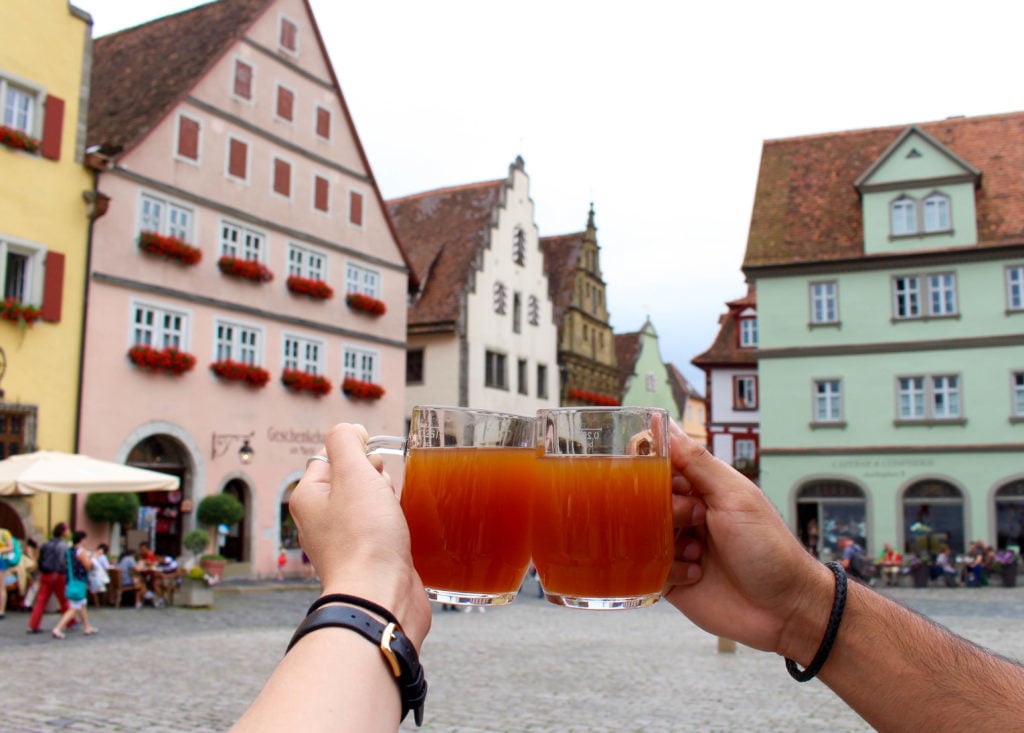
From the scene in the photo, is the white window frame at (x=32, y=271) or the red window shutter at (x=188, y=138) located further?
the red window shutter at (x=188, y=138)

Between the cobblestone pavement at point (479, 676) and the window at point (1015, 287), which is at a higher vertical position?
the window at point (1015, 287)

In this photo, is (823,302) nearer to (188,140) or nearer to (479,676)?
(188,140)

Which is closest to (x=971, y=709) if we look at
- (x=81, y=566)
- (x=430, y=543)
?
(x=430, y=543)

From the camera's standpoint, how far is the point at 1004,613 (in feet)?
58.3

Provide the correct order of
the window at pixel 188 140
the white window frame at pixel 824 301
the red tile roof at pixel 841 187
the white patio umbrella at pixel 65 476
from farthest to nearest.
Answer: the white window frame at pixel 824 301
the red tile roof at pixel 841 187
the window at pixel 188 140
the white patio umbrella at pixel 65 476

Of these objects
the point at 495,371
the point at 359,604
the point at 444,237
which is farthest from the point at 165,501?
the point at 359,604

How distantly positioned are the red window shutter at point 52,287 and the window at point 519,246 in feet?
63.0

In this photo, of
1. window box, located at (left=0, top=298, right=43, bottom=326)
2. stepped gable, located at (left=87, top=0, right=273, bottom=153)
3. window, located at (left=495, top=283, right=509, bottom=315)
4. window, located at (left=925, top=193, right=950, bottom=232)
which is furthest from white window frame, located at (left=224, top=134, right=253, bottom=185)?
window, located at (left=925, top=193, right=950, bottom=232)

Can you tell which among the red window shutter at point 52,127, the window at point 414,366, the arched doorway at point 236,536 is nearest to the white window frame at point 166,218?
the red window shutter at point 52,127

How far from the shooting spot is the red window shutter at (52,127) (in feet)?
64.3

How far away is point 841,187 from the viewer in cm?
3259

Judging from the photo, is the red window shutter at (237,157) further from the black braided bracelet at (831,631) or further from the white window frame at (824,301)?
the black braided bracelet at (831,631)

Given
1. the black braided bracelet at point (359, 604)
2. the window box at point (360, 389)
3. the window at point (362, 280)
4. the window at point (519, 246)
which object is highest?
the window at point (519, 246)

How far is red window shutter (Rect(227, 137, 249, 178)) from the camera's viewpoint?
2372cm
